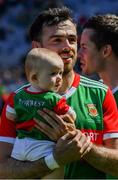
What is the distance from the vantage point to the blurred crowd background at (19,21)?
12.3 m

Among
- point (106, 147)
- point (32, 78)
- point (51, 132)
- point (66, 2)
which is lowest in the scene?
point (66, 2)

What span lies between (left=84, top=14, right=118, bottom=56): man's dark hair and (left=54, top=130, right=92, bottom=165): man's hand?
4.96 feet

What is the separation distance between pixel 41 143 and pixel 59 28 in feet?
2.62

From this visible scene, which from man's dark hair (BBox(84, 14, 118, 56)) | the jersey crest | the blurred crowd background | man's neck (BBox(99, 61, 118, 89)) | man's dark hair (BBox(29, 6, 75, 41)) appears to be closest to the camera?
the jersey crest

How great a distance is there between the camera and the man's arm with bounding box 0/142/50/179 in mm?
3326

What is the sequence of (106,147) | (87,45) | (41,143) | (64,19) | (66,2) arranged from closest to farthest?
1. (41,143)
2. (106,147)
3. (64,19)
4. (87,45)
5. (66,2)

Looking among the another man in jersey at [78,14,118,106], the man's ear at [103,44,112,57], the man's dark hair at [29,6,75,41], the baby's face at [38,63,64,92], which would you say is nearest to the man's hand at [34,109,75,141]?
the baby's face at [38,63,64,92]

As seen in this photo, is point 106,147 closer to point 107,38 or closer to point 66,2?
point 107,38

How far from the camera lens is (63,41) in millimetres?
3629

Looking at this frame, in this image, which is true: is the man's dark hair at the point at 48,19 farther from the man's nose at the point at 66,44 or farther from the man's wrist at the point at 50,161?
the man's wrist at the point at 50,161

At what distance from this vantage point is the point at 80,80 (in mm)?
3646

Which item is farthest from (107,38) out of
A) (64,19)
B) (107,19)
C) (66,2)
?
(66,2)

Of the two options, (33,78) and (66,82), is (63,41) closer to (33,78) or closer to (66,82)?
(66,82)

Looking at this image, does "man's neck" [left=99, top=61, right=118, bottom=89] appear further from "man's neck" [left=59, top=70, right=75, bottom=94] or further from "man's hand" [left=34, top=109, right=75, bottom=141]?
"man's hand" [left=34, top=109, right=75, bottom=141]
